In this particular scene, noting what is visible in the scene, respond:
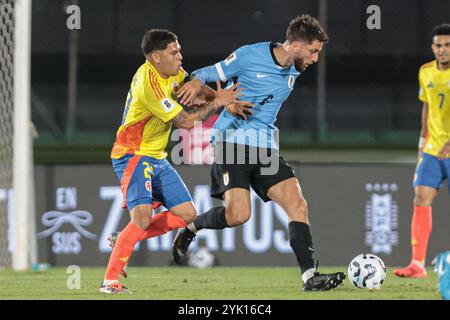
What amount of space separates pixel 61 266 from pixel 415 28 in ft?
20.2

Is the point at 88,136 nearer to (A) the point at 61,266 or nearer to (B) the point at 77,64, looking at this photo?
(B) the point at 77,64

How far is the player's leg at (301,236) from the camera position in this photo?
20.1ft

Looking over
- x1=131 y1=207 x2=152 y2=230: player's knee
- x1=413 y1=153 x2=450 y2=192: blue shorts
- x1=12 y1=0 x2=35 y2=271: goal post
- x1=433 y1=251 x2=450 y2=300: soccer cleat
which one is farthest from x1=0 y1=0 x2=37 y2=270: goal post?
x1=433 y1=251 x2=450 y2=300: soccer cleat

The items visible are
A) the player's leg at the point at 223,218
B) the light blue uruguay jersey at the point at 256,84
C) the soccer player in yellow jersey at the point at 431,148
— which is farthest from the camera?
the soccer player in yellow jersey at the point at 431,148

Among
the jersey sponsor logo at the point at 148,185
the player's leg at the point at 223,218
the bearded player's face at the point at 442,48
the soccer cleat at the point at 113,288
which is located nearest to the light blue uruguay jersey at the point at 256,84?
the player's leg at the point at 223,218

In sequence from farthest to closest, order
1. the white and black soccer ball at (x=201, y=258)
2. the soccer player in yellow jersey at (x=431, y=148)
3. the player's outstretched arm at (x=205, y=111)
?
the white and black soccer ball at (x=201, y=258) < the soccer player in yellow jersey at (x=431, y=148) < the player's outstretched arm at (x=205, y=111)

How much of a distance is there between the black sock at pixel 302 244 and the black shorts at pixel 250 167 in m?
0.32

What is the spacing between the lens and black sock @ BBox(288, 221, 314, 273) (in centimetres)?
627

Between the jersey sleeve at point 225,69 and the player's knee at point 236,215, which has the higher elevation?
the jersey sleeve at point 225,69

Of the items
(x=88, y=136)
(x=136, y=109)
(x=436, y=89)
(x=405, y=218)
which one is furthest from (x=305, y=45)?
(x=88, y=136)

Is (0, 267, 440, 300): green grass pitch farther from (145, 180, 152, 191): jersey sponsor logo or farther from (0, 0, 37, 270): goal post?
(145, 180, 152, 191): jersey sponsor logo

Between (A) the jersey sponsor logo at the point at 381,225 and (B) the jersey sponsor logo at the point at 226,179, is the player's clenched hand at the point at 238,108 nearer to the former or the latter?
(B) the jersey sponsor logo at the point at 226,179

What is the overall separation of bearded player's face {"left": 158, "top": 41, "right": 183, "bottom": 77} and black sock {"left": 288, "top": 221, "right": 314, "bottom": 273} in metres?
1.19

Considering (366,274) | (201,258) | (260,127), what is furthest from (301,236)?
(201,258)
